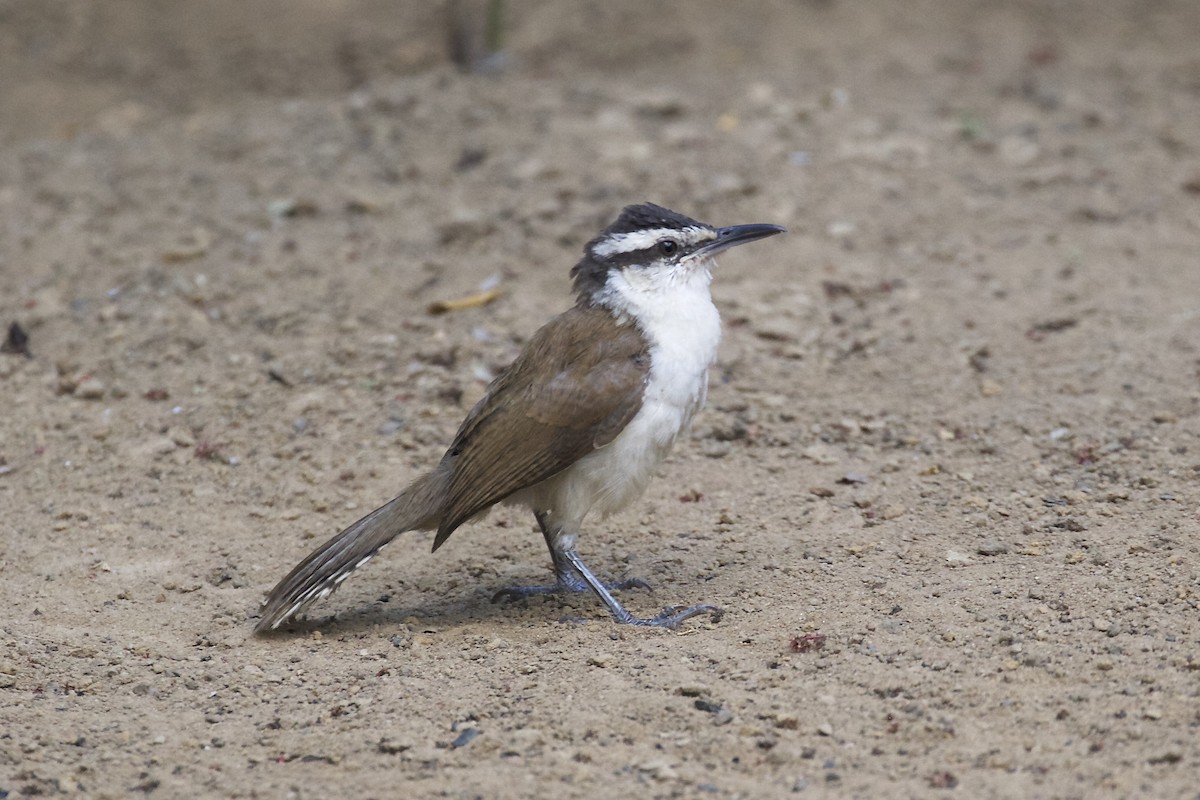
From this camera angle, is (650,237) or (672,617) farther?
(650,237)

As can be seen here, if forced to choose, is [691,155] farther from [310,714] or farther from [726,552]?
[310,714]

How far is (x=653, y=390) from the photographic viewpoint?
20.1ft

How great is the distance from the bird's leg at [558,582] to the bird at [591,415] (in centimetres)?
2

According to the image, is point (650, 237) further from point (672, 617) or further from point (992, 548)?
point (992, 548)

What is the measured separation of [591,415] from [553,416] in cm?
18

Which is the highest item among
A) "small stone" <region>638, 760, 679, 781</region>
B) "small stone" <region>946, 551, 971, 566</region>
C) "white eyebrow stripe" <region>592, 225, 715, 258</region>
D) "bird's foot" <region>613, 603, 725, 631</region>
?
"white eyebrow stripe" <region>592, 225, 715, 258</region>

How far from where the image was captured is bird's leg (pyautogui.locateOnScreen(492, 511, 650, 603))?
6.60 metres

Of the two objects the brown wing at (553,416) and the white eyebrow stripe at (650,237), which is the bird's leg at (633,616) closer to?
the brown wing at (553,416)

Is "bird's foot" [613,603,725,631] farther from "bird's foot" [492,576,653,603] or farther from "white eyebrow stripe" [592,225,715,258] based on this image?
"white eyebrow stripe" [592,225,715,258]

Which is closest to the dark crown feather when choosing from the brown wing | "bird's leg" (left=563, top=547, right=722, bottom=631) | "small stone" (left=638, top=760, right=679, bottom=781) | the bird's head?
the bird's head

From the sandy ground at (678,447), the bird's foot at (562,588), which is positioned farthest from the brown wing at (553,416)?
the sandy ground at (678,447)

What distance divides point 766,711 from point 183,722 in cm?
227

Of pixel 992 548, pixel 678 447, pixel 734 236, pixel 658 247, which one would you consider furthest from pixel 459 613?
pixel 992 548

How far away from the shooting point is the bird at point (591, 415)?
6129 millimetres
